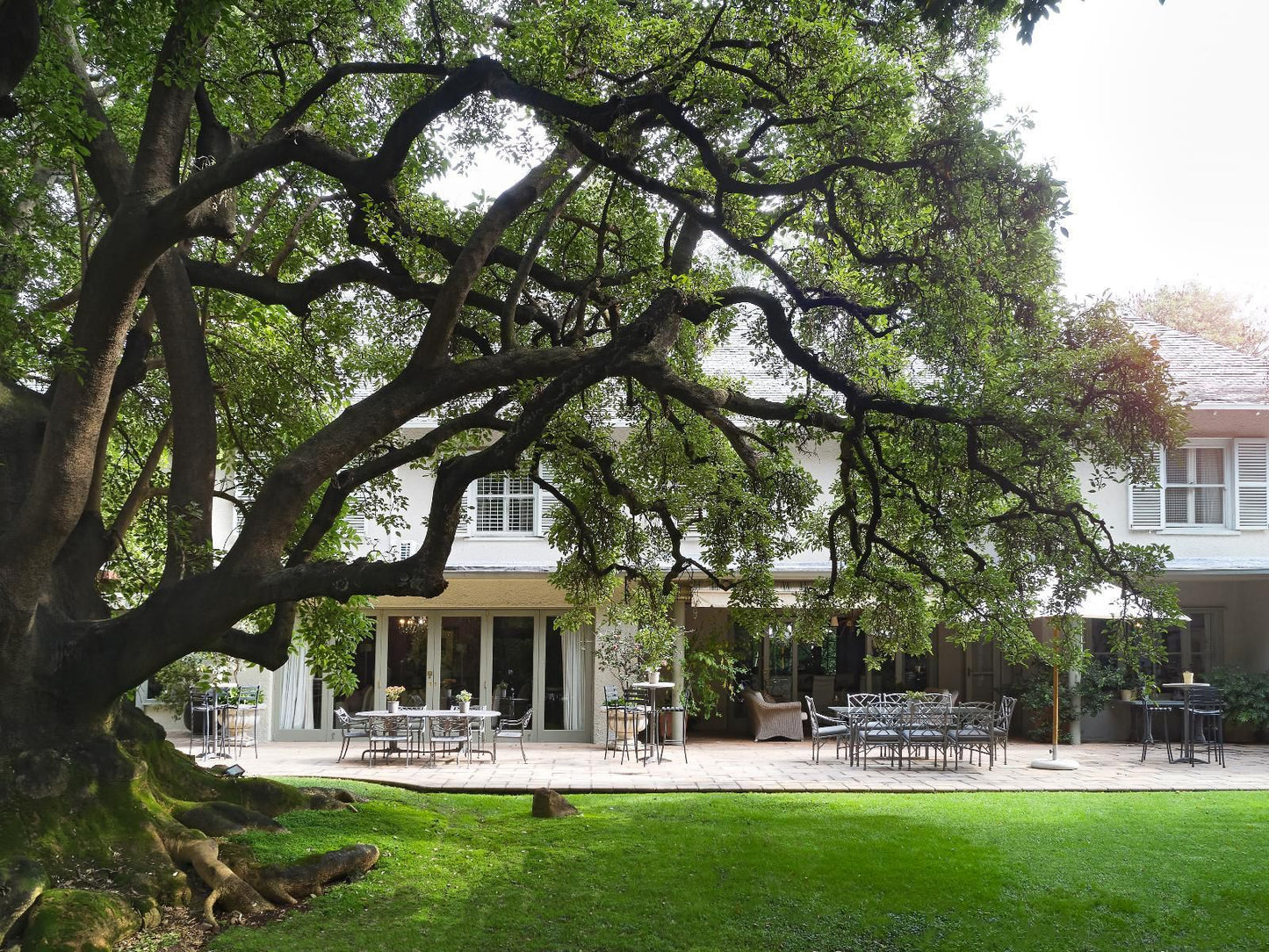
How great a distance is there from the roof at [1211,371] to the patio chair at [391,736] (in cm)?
1404

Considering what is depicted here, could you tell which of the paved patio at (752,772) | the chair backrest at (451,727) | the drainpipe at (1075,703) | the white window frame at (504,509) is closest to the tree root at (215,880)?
the paved patio at (752,772)

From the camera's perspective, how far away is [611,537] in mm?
11242

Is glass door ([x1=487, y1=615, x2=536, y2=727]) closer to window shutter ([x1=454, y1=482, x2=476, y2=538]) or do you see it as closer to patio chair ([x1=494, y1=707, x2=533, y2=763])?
patio chair ([x1=494, y1=707, x2=533, y2=763])

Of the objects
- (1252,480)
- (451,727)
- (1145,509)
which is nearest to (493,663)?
(451,727)

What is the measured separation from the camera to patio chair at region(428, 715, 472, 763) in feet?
55.0

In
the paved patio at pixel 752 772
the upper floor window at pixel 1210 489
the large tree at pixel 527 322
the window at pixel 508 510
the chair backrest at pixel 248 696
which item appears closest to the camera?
the large tree at pixel 527 322

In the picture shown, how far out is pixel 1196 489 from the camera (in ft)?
68.5

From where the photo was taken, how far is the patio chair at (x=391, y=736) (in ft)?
55.5

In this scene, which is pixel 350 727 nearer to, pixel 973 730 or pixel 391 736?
pixel 391 736

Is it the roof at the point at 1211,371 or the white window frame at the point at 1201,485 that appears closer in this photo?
the roof at the point at 1211,371

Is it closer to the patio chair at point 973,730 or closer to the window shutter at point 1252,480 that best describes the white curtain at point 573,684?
the patio chair at point 973,730

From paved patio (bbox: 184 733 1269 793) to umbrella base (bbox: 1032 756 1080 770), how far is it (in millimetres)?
142

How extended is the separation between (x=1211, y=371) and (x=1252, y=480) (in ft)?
7.77

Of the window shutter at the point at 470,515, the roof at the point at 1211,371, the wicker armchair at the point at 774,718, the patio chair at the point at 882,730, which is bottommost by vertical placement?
the wicker armchair at the point at 774,718
